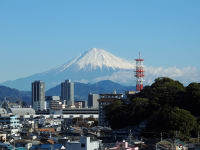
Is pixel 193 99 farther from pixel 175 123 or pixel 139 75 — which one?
pixel 139 75

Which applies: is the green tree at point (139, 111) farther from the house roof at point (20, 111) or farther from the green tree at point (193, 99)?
the house roof at point (20, 111)

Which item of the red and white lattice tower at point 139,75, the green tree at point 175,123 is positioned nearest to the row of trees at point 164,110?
the green tree at point 175,123

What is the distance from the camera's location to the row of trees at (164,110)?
4078cm

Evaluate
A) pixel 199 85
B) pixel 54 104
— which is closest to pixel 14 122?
pixel 199 85

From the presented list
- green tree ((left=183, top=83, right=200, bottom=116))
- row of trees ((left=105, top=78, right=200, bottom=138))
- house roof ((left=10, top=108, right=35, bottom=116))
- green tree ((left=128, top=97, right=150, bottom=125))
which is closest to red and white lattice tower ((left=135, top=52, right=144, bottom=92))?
row of trees ((left=105, top=78, right=200, bottom=138))

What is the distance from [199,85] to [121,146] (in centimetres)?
2004

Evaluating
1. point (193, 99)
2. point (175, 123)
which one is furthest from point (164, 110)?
point (193, 99)

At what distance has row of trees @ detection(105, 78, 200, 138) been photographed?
40.8 metres

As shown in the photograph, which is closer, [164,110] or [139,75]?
[164,110]

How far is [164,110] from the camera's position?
42688mm

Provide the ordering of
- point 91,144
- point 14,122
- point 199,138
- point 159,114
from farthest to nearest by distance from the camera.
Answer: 1. point 14,122
2. point 159,114
3. point 199,138
4. point 91,144

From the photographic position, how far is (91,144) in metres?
28.3

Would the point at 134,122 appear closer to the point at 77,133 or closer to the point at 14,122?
the point at 77,133

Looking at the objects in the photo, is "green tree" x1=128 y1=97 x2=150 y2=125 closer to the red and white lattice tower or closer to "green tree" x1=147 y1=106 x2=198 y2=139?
"green tree" x1=147 y1=106 x2=198 y2=139
